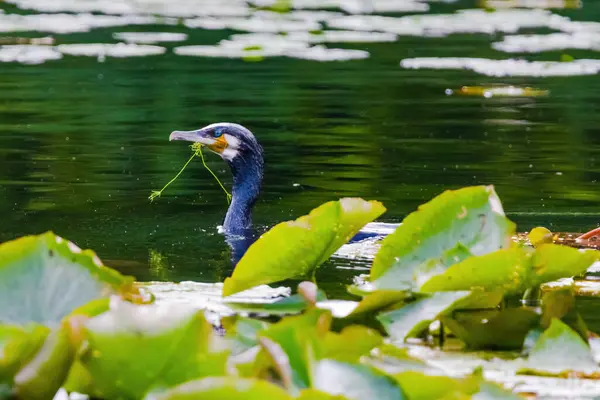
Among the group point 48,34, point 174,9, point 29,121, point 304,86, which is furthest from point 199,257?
point 174,9

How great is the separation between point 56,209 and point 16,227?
2.14 feet

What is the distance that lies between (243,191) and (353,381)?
4.99m

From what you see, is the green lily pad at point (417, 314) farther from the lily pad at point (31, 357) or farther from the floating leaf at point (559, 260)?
the lily pad at point (31, 357)

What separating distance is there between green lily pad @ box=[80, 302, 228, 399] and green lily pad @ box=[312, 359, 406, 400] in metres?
0.22

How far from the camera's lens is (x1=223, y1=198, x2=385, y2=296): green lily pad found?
12.5 feet

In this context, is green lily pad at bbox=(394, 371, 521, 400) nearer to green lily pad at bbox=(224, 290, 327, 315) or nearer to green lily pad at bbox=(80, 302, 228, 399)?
green lily pad at bbox=(80, 302, 228, 399)

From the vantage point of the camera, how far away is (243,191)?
7.66 m

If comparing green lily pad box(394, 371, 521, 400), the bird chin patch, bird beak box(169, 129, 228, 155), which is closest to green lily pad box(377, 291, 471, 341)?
green lily pad box(394, 371, 521, 400)

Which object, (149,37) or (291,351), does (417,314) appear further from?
(149,37)

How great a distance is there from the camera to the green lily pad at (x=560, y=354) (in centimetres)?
349

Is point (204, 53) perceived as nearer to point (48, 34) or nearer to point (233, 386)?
point (48, 34)

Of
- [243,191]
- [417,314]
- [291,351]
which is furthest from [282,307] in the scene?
[243,191]

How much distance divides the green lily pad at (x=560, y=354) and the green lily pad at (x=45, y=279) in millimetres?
1161

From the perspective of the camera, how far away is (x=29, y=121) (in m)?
11.2
